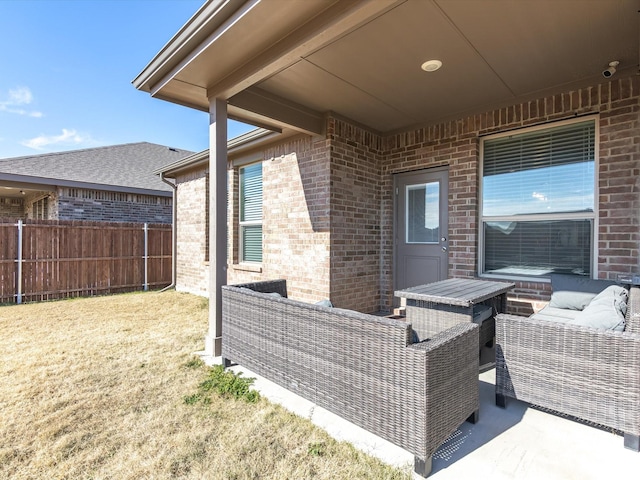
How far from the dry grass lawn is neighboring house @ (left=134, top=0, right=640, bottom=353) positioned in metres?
0.85

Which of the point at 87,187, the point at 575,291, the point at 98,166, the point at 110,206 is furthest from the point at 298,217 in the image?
the point at 98,166

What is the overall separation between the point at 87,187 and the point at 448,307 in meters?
10.6

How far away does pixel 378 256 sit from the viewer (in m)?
5.04

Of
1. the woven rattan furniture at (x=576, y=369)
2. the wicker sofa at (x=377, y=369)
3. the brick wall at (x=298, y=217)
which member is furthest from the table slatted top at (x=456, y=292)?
the brick wall at (x=298, y=217)

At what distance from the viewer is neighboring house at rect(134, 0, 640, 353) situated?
8.18 feet

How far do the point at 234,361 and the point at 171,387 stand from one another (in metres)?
0.54

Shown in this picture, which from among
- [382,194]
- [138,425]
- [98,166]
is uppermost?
[98,166]

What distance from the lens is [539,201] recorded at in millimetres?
3758

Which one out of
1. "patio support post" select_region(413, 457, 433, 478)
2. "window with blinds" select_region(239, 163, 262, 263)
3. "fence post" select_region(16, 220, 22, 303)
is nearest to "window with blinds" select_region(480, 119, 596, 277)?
"patio support post" select_region(413, 457, 433, 478)

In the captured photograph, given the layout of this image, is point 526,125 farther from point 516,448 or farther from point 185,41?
point 185,41

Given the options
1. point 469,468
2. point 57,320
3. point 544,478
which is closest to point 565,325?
point 544,478

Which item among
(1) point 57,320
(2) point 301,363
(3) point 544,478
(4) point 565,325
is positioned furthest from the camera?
(1) point 57,320

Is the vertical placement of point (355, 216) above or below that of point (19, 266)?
above

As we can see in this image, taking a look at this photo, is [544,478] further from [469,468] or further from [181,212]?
[181,212]
